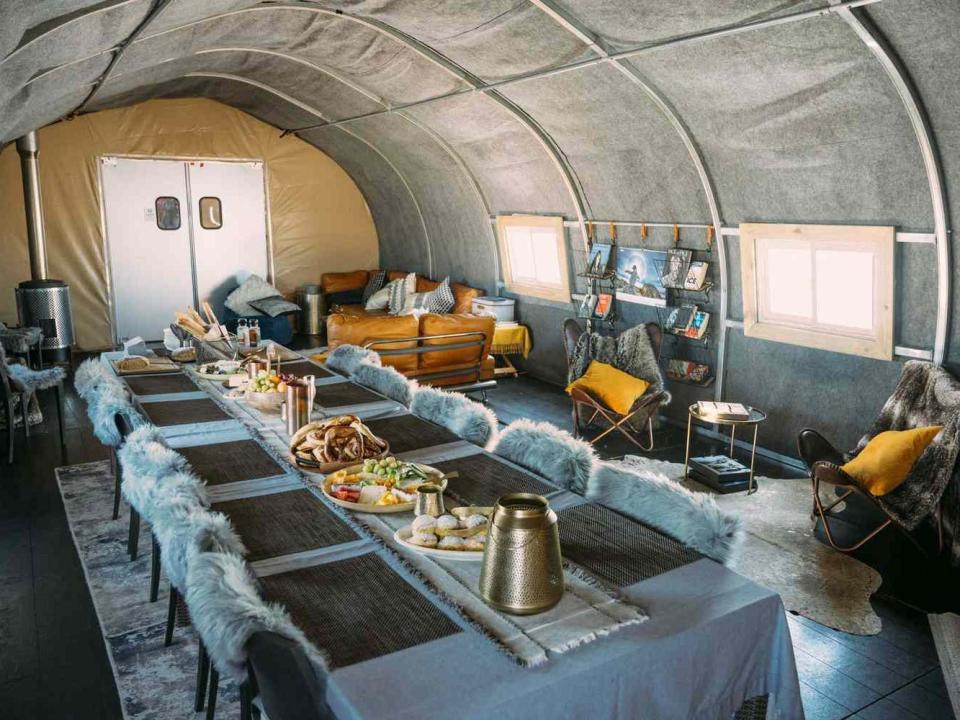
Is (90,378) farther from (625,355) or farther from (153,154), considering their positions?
(153,154)

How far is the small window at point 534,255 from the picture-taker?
9.65 m

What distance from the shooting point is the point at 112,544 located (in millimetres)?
5023

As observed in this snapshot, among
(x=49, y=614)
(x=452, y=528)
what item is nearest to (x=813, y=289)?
(x=452, y=528)

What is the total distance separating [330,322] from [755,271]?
164 inches

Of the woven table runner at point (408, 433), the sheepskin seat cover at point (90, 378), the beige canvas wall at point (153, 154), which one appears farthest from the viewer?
the beige canvas wall at point (153, 154)

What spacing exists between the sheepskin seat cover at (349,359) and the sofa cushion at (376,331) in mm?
2217

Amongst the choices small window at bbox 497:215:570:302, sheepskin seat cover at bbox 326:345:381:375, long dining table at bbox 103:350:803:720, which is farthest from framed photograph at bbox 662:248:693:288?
long dining table at bbox 103:350:803:720

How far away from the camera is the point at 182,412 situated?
4250 mm

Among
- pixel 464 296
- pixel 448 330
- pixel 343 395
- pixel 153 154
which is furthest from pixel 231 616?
pixel 153 154

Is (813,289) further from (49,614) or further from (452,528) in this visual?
(49,614)

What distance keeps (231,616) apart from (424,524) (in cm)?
75

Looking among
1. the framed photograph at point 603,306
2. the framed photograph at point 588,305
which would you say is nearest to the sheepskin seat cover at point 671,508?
the framed photograph at point 603,306

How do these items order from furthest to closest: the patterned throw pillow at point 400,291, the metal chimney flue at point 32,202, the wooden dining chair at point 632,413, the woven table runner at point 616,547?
the patterned throw pillow at point 400,291
the metal chimney flue at point 32,202
the wooden dining chair at point 632,413
the woven table runner at point 616,547

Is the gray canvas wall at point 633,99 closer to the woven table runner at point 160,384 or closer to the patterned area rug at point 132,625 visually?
the woven table runner at point 160,384
